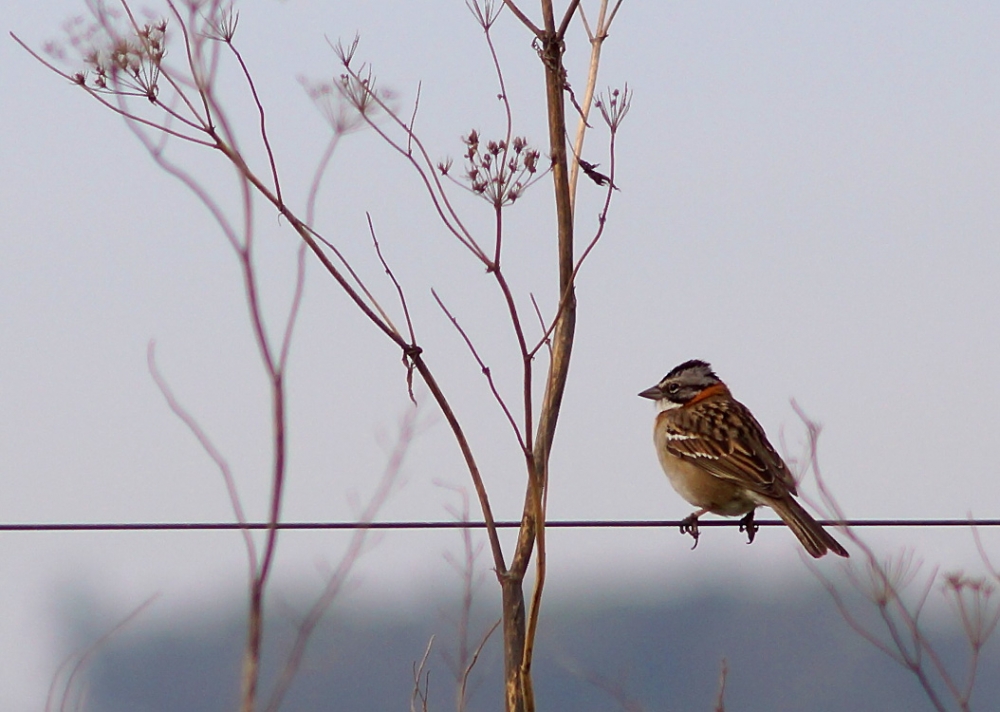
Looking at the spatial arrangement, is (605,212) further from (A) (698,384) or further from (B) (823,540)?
(A) (698,384)

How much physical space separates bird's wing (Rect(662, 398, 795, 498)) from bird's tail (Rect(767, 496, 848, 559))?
0.07 metres

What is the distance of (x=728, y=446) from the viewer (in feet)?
26.0

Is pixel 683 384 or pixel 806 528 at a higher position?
pixel 683 384

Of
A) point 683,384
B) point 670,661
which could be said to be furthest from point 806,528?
point 670,661

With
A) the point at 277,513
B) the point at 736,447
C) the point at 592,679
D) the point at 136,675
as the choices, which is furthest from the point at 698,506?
the point at 277,513

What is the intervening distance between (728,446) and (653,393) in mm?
1168

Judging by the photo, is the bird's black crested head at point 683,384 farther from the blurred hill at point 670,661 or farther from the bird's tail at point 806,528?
the blurred hill at point 670,661

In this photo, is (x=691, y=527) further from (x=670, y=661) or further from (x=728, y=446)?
(x=670, y=661)

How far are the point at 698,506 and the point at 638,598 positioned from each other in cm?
2165

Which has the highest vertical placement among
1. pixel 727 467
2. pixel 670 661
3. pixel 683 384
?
pixel 683 384

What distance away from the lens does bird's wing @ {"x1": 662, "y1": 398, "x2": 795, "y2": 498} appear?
7.66m

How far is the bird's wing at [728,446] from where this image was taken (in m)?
7.66

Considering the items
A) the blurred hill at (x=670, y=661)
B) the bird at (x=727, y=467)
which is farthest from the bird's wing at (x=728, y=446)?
the blurred hill at (x=670, y=661)

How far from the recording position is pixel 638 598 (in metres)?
29.2
